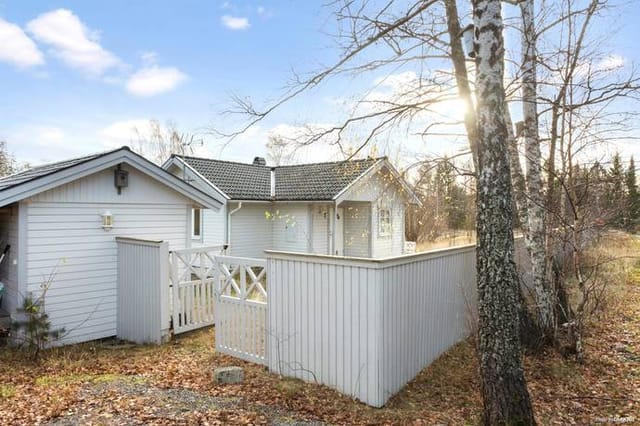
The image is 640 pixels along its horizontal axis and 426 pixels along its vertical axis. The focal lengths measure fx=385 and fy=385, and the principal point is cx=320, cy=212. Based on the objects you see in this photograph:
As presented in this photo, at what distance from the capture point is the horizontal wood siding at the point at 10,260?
6578mm

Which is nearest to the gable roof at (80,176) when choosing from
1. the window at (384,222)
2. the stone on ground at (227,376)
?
the stone on ground at (227,376)

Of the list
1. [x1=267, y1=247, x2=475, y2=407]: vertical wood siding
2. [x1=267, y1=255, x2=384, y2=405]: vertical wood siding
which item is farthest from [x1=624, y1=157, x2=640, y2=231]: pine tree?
[x1=267, y1=255, x2=384, y2=405]: vertical wood siding

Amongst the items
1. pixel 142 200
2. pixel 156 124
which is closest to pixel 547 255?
pixel 142 200

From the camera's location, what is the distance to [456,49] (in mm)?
6195

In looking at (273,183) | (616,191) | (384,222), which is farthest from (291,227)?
(616,191)

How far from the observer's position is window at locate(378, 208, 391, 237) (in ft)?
55.3

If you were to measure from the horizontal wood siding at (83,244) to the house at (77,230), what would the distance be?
14 mm

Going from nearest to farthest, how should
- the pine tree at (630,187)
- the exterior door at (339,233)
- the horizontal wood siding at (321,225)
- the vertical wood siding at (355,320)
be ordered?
the vertical wood siding at (355,320) < the pine tree at (630,187) < the horizontal wood siding at (321,225) < the exterior door at (339,233)

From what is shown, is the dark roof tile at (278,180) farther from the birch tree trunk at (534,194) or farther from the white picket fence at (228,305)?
the birch tree trunk at (534,194)

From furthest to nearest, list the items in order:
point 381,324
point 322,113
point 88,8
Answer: point 88,8 → point 322,113 → point 381,324

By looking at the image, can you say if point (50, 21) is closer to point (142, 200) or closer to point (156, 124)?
point (142, 200)

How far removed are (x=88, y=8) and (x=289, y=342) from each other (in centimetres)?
878

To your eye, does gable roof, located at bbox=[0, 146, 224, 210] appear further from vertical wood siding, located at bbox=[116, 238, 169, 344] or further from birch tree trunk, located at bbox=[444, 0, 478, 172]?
birch tree trunk, located at bbox=[444, 0, 478, 172]

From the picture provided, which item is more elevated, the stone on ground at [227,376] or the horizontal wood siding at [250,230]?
the horizontal wood siding at [250,230]
